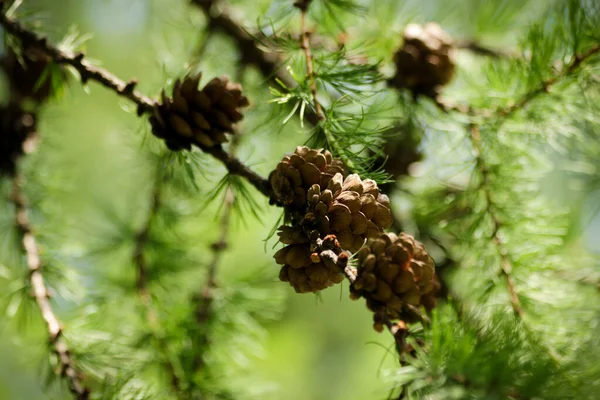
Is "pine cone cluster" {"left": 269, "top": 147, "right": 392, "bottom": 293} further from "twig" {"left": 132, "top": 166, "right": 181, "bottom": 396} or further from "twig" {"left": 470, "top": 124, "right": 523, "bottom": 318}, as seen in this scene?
"twig" {"left": 132, "top": 166, "right": 181, "bottom": 396}

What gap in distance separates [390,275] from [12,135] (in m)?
0.64

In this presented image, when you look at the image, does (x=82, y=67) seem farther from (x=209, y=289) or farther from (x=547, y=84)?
(x=547, y=84)

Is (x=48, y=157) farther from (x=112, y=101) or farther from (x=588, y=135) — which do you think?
(x=588, y=135)

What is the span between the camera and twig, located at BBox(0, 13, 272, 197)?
53 centimetres

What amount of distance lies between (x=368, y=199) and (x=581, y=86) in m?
0.36

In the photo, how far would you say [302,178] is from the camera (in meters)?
0.47

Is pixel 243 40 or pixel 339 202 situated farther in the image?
pixel 243 40

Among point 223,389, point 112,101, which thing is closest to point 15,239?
point 223,389

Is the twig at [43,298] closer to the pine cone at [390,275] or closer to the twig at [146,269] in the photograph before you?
the twig at [146,269]

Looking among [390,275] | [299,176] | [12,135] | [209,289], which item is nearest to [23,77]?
[12,135]

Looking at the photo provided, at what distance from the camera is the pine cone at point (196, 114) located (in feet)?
1.75

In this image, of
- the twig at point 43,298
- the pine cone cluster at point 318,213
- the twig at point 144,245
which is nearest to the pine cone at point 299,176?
the pine cone cluster at point 318,213

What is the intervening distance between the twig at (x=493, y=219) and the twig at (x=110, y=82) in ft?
1.03

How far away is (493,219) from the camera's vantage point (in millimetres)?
698
